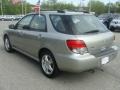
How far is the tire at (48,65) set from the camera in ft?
16.0

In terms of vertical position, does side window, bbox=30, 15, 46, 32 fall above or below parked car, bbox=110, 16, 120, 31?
above

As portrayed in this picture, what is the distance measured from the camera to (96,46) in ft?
15.0

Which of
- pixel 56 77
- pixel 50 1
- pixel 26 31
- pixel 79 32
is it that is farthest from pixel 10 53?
pixel 50 1

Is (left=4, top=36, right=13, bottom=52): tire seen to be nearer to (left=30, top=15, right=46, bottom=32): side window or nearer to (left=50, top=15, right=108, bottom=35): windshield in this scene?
(left=30, top=15, right=46, bottom=32): side window

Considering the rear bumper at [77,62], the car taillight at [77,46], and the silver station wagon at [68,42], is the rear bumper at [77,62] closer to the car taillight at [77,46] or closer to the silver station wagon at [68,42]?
the silver station wagon at [68,42]

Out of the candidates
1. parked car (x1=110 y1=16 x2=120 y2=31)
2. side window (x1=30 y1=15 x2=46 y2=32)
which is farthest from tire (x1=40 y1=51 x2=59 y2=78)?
parked car (x1=110 y1=16 x2=120 y2=31)

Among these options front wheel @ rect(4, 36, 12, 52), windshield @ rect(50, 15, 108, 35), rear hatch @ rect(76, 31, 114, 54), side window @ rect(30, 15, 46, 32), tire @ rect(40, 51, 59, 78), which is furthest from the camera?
front wheel @ rect(4, 36, 12, 52)

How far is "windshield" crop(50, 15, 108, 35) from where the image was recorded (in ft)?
15.0

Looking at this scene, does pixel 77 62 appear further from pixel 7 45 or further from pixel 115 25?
pixel 115 25

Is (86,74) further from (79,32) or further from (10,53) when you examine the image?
(10,53)

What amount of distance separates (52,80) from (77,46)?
3.79ft

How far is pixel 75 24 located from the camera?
4.64m

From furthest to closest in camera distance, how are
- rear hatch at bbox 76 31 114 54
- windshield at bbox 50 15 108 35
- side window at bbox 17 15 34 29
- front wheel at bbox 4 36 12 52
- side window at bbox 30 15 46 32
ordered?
front wheel at bbox 4 36 12 52, side window at bbox 17 15 34 29, side window at bbox 30 15 46 32, windshield at bbox 50 15 108 35, rear hatch at bbox 76 31 114 54

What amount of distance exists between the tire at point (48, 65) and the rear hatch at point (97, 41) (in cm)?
91
